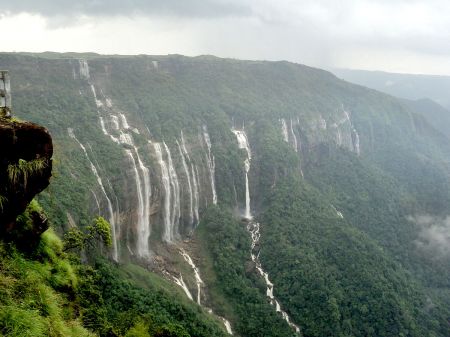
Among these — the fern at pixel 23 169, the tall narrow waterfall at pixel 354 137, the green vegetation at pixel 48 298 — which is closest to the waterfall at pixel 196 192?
the green vegetation at pixel 48 298

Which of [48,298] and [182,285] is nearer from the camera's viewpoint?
[48,298]

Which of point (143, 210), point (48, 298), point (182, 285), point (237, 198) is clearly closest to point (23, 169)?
point (48, 298)

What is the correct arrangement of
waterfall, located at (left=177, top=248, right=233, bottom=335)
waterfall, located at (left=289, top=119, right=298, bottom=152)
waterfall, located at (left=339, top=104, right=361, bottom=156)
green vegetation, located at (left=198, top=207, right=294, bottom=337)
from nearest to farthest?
waterfall, located at (left=177, top=248, right=233, bottom=335) → green vegetation, located at (left=198, top=207, right=294, bottom=337) → waterfall, located at (left=289, top=119, right=298, bottom=152) → waterfall, located at (left=339, top=104, right=361, bottom=156)

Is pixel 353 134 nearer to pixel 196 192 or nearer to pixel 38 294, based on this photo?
pixel 196 192

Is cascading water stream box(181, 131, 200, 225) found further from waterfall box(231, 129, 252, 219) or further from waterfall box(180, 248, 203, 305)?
waterfall box(231, 129, 252, 219)

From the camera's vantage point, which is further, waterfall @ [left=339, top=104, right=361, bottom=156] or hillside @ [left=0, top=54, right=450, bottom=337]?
waterfall @ [left=339, top=104, right=361, bottom=156]

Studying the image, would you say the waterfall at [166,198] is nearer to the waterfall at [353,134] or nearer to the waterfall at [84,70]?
the waterfall at [84,70]

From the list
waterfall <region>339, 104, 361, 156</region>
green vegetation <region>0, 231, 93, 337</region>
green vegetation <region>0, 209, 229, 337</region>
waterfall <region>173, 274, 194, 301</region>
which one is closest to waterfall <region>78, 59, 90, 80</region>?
waterfall <region>173, 274, 194, 301</region>
